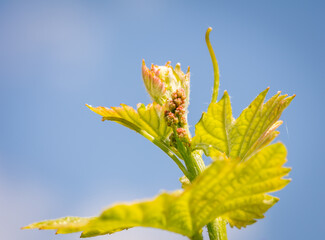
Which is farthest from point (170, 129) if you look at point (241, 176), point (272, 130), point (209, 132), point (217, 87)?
point (241, 176)

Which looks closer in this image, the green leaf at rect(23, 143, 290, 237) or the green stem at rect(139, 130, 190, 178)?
the green leaf at rect(23, 143, 290, 237)

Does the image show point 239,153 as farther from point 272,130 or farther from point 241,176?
point 241,176

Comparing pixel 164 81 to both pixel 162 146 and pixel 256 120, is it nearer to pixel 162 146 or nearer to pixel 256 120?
pixel 162 146

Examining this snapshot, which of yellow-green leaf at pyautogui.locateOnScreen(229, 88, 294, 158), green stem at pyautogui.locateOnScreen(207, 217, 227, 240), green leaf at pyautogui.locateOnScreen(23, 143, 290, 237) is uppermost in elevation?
yellow-green leaf at pyautogui.locateOnScreen(229, 88, 294, 158)

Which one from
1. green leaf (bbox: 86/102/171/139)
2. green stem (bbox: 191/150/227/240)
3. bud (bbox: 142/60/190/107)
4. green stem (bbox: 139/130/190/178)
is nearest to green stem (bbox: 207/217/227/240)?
green stem (bbox: 191/150/227/240)

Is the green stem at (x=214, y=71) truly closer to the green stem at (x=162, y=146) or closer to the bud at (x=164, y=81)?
the bud at (x=164, y=81)

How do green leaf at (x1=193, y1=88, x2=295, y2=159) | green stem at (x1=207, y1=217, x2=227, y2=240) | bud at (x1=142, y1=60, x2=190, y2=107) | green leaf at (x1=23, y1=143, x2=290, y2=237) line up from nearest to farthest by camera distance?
1. green leaf at (x1=23, y1=143, x2=290, y2=237)
2. green stem at (x1=207, y1=217, x2=227, y2=240)
3. green leaf at (x1=193, y1=88, x2=295, y2=159)
4. bud at (x1=142, y1=60, x2=190, y2=107)

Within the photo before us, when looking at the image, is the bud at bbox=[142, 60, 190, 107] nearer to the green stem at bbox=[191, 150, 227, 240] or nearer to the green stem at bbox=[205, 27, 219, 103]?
the green stem at bbox=[205, 27, 219, 103]
